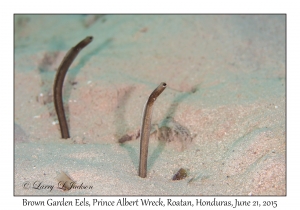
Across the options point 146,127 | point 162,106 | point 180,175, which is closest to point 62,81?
point 162,106

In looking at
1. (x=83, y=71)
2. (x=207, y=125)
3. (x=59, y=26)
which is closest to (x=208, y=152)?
(x=207, y=125)

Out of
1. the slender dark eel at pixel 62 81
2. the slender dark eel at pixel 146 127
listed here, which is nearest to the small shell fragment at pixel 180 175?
the slender dark eel at pixel 146 127

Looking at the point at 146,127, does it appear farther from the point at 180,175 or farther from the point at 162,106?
the point at 162,106

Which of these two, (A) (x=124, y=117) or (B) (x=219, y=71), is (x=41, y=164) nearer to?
(A) (x=124, y=117)

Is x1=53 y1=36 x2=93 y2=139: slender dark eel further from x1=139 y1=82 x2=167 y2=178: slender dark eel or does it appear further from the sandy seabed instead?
x1=139 y1=82 x2=167 y2=178: slender dark eel

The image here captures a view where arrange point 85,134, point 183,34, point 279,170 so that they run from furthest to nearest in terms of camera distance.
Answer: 1. point 183,34
2. point 85,134
3. point 279,170

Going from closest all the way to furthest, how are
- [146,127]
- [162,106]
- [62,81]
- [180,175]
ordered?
[146,127] → [180,175] → [62,81] → [162,106]
